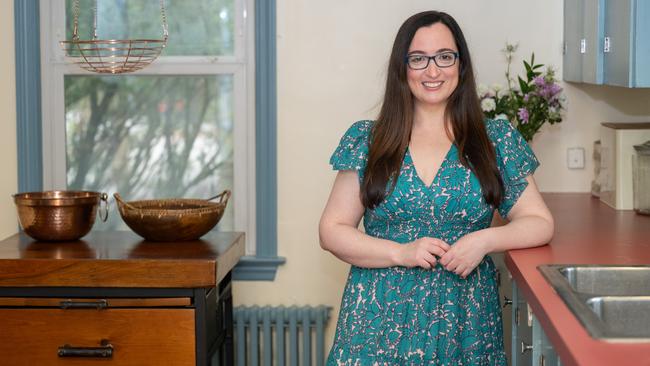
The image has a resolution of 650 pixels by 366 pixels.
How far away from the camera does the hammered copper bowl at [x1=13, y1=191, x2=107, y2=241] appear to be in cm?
329

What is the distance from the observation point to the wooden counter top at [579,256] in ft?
5.26

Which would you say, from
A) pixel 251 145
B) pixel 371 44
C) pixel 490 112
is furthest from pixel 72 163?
pixel 490 112

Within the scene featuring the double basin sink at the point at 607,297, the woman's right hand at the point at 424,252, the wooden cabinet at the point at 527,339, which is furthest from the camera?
the woman's right hand at the point at 424,252

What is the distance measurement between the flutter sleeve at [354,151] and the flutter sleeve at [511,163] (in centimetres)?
32

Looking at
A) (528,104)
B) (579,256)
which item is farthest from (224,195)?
(579,256)

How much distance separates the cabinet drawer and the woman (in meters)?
0.65

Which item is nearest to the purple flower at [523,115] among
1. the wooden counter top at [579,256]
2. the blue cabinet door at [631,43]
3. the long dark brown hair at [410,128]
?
the wooden counter top at [579,256]

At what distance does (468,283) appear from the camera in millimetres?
2619

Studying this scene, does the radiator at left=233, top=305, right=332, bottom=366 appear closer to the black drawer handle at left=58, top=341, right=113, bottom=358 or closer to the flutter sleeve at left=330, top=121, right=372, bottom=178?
the black drawer handle at left=58, top=341, right=113, bottom=358

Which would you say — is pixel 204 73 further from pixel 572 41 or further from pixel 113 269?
pixel 572 41

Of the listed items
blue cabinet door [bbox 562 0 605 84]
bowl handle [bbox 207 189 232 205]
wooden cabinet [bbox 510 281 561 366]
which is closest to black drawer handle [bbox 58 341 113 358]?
bowl handle [bbox 207 189 232 205]

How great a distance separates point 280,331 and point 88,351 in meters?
0.87

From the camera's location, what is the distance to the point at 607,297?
2.01 m

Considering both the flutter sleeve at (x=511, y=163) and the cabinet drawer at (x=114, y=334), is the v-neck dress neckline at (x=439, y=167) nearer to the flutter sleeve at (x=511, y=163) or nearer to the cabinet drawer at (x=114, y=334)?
the flutter sleeve at (x=511, y=163)
